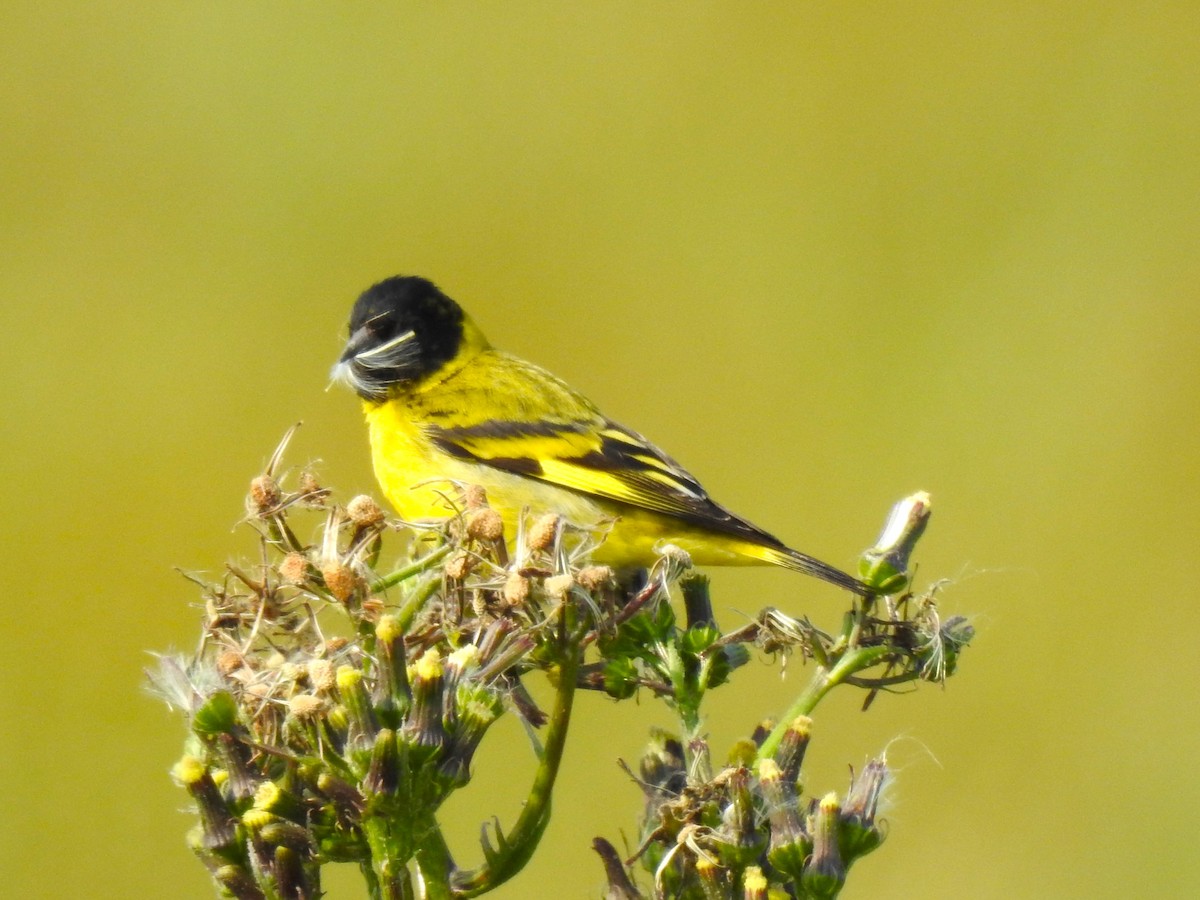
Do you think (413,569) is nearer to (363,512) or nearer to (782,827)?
(363,512)

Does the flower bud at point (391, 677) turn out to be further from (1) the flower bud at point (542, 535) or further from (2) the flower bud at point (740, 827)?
(2) the flower bud at point (740, 827)

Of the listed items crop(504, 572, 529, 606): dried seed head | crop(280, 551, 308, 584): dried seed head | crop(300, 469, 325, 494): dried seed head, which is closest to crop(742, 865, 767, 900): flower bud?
crop(504, 572, 529, 606): dried seed head

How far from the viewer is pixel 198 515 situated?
326 inches

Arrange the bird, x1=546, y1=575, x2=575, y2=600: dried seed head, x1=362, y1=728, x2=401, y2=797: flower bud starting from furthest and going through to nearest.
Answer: the bird < x1=546, y1=575, x2=575, y2=600: dried seed head < x1=362, y1=728, x2=401, y2=797: flower bud

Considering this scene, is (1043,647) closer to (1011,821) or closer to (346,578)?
(1011,821)

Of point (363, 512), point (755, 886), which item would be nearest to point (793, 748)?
point (755, 886)

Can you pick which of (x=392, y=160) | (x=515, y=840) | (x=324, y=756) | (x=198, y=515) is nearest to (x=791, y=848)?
(x=515, y=840)

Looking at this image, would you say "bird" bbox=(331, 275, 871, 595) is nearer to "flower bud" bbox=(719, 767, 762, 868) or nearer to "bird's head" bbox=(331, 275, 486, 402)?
"bird's head" bbox=(331, 275, 486, 402)

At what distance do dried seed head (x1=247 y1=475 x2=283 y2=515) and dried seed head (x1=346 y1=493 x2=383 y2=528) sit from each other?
148 millimetres

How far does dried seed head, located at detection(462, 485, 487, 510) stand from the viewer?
282cm

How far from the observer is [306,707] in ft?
7.88

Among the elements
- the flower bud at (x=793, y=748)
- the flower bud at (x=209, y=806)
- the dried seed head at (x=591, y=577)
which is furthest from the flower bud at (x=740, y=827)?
the flower bud at (x=209, y=806)

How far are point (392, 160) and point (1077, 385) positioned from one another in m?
4.77

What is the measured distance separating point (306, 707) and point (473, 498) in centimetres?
60
